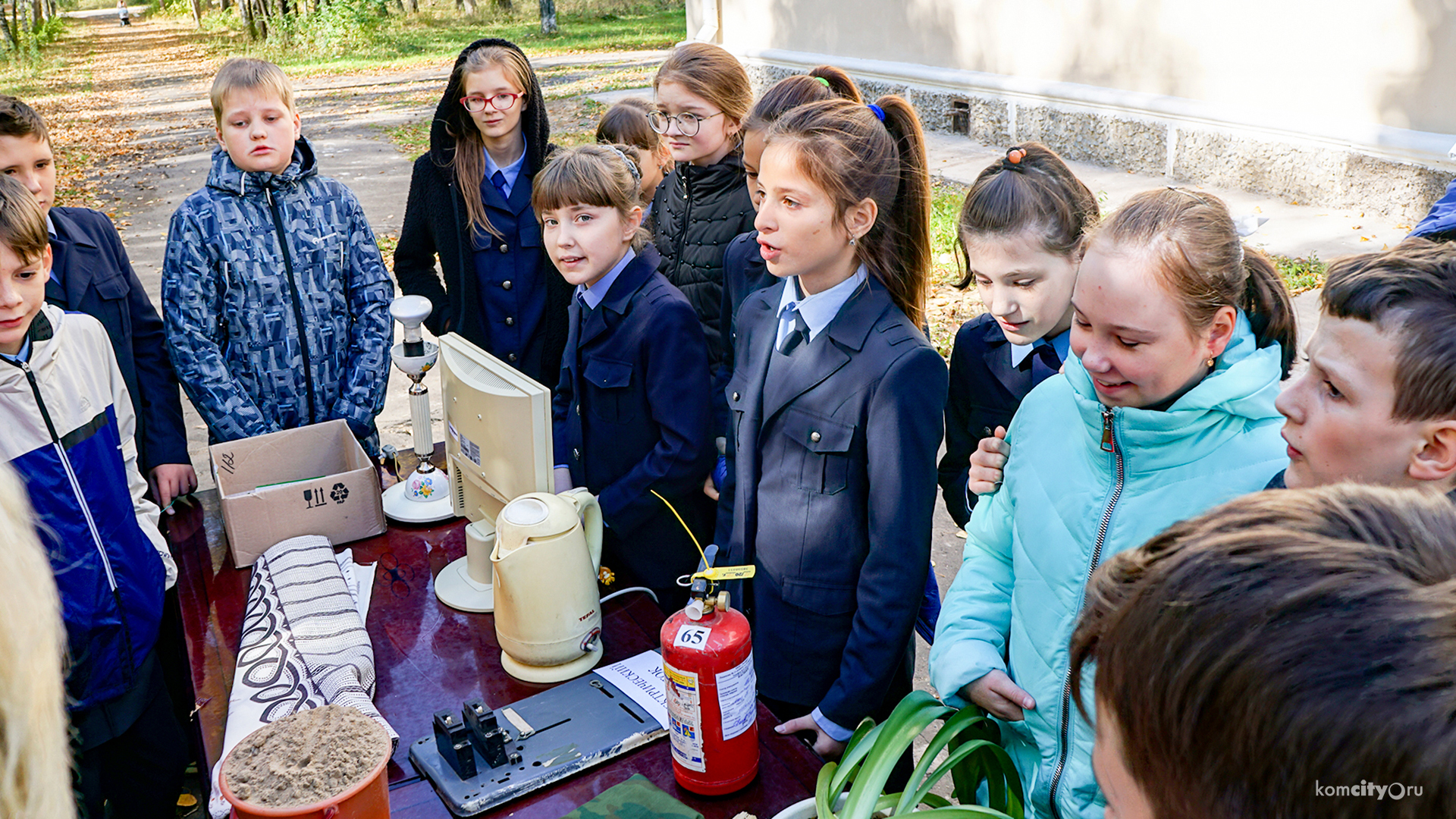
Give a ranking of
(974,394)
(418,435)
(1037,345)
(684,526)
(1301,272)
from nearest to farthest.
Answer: (684,526)
(1037,345)
(974,394)
(418,435)
(1301,272)

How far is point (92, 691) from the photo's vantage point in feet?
7.05

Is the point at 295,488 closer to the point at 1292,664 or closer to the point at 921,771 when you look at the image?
the point at 921,771

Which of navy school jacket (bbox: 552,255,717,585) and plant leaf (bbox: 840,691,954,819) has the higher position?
navy school jacket (bbox: 552,255,717,585)

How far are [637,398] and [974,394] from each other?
2.74ft

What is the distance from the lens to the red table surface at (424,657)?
162 centimetres

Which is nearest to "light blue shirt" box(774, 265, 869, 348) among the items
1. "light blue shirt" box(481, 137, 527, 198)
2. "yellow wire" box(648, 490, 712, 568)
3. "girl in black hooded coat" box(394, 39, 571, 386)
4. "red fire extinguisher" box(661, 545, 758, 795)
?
"yellow wire" box(648, 490, 712, 568)

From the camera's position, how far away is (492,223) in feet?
10.6

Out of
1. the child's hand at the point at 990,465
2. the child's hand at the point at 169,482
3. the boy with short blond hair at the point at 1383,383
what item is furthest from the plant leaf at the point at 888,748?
the child's hand at the point at 169,482

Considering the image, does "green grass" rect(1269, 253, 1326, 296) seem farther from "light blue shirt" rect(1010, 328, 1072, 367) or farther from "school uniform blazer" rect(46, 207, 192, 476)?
"school uniform blazer" rect(46, 207, 192, 476)

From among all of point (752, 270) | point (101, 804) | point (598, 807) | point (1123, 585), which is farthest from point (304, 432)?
point (1123, 585)

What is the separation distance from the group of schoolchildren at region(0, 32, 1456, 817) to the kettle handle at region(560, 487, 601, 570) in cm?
29

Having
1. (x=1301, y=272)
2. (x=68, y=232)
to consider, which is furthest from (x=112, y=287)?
(x=1301, y=272)

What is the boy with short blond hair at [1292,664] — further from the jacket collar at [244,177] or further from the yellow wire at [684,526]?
the jacket collar at [244,177]

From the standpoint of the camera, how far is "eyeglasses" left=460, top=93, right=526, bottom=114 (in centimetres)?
315
